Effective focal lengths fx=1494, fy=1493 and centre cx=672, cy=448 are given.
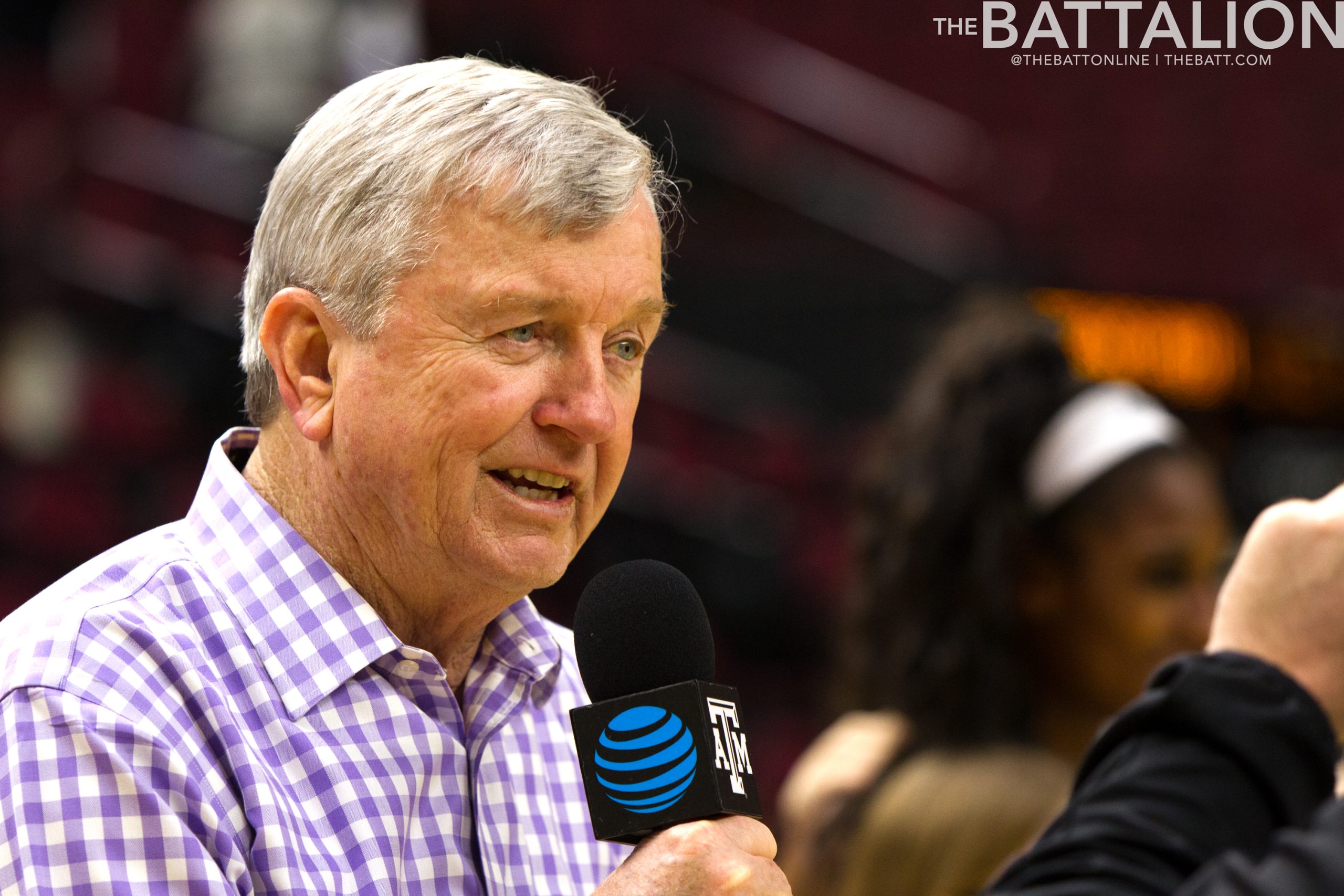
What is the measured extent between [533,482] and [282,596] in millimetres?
268

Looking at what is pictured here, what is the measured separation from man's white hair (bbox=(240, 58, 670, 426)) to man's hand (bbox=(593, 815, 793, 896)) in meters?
0.57

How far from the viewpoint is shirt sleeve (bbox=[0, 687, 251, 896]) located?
1.20 metres

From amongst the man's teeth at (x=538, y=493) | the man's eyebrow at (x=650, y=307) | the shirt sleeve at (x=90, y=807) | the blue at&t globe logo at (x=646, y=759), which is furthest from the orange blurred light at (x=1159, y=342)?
the shirt sleeve at (x=90, y=807)

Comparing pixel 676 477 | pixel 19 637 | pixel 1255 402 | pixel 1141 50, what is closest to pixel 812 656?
pixel 676 477

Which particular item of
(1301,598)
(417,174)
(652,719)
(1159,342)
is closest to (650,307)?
(417,174)

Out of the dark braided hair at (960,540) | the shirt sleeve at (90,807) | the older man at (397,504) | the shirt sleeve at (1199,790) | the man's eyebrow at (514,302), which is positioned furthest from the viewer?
the dark braided hair at (960,540)

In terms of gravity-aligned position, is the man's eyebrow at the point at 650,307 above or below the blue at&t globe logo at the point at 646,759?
above

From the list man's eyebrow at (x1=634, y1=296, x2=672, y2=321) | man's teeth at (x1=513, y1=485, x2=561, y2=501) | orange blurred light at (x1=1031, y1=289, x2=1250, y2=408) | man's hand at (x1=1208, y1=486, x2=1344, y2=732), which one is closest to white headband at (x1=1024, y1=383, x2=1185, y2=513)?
man's eyebrow at (x1=634, y1=296, x2=672, y2=321)

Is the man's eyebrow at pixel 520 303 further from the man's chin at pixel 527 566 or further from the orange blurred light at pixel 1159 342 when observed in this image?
the orange blurred light at pixel 1159 342

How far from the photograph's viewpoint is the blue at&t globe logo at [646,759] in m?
1.26

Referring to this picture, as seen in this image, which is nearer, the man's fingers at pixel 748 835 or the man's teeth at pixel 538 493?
the man's fingers at pixel 748 835

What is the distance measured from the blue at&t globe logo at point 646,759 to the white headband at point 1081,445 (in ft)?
5.21

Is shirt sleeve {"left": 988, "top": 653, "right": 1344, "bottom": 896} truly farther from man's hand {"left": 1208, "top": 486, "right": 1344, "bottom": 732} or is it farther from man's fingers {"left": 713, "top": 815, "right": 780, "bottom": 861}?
man's fingers {"left": 713, "top": 815, "right": 780, "bottom": 861}

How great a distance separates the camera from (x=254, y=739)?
1346 mm
